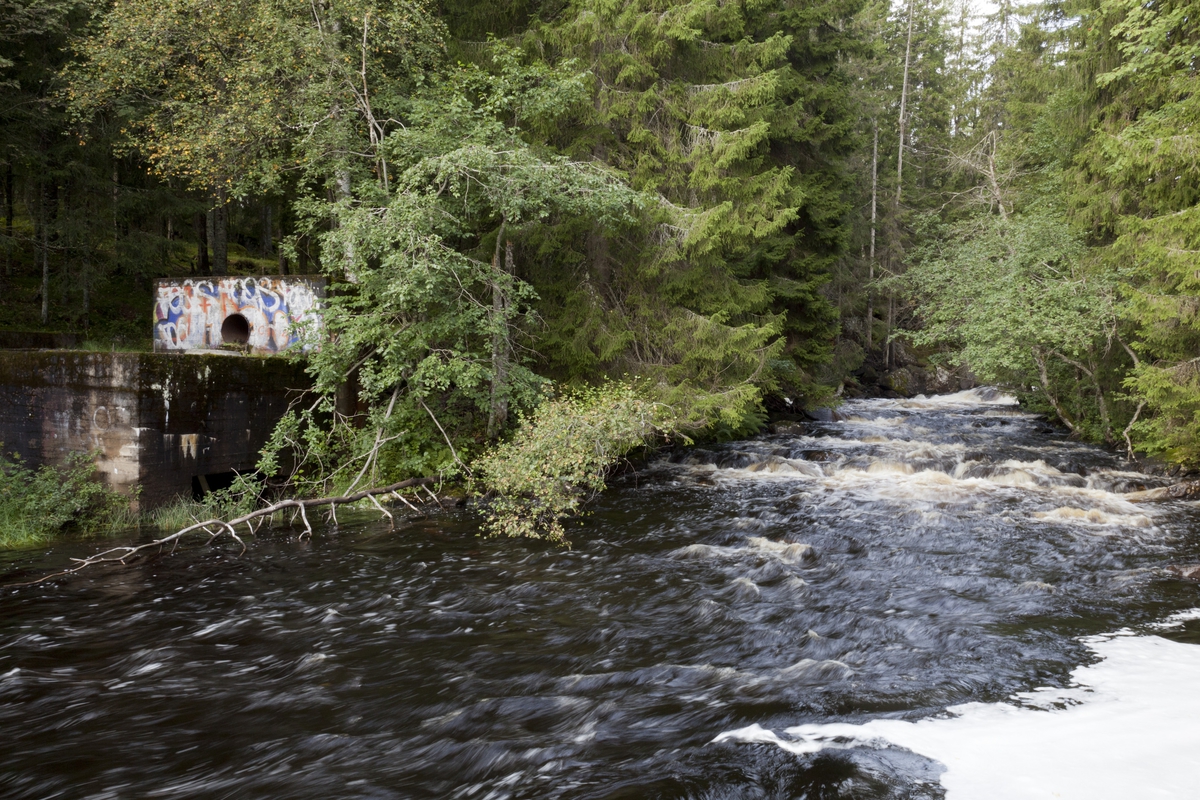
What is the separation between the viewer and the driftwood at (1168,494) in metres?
12.4

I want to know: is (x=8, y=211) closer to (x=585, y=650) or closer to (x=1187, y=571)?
(x=585, y=650)

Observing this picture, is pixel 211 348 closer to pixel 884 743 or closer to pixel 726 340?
pixel 726 340

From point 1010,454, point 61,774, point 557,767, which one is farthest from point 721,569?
point 1010,454

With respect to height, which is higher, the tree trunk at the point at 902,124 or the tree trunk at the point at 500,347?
the tree trunk at the point at 902,124

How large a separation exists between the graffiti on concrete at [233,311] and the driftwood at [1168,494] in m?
15.3

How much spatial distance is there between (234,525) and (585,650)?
725 cm

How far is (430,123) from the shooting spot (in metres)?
12.2

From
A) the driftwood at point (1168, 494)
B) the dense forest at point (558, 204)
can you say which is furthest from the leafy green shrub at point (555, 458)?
the driftwood at point (1168, 494)

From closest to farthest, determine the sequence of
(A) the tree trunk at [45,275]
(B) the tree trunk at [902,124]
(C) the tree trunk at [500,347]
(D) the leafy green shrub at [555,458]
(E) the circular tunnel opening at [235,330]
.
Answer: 1. (D) the leafy green shrub at [555,458]
2. (C) the tree trunk at [500,347]
3. (E) the circular tunnel opening at [235,330]
4. (A) the tree trunk at [45,275]
5. (B) the tree trunk at [902,124]

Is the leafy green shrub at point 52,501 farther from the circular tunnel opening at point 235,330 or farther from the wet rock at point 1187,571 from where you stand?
the wet rock at point 1187,571

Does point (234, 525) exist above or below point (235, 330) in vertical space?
below

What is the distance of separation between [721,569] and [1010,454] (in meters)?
10.8

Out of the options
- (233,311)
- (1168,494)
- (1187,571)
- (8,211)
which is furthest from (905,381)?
(8,211)

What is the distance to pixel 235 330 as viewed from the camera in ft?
48.4
